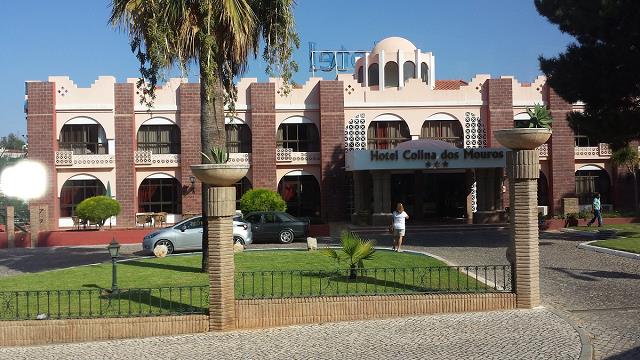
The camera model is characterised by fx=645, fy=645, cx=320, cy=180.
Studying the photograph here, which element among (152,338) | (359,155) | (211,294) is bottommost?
(152,338)

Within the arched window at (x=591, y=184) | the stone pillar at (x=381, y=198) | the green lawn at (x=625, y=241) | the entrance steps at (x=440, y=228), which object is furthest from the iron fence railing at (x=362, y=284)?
the arched window at (x=591, y=184)

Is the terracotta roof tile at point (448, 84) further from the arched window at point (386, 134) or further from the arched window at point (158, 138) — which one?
the arched window at point (158, 138)

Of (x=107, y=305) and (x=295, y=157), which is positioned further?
(x=295, y=157)

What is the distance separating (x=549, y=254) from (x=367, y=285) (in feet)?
27.5

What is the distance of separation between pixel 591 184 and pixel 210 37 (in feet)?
92.2

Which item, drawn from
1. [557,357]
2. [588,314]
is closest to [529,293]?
[588,314]

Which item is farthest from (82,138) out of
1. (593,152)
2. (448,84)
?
(593,152)

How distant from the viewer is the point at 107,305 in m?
11.0

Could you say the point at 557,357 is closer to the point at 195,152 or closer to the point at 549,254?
the point at 549,254

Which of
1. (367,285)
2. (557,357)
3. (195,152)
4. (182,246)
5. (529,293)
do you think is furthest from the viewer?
(195,152)

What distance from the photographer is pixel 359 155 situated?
28875mm

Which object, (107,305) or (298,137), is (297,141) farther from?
(107,305)

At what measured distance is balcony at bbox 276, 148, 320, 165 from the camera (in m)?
33.8

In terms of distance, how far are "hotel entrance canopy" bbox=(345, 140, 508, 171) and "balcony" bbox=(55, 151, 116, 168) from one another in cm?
1292
